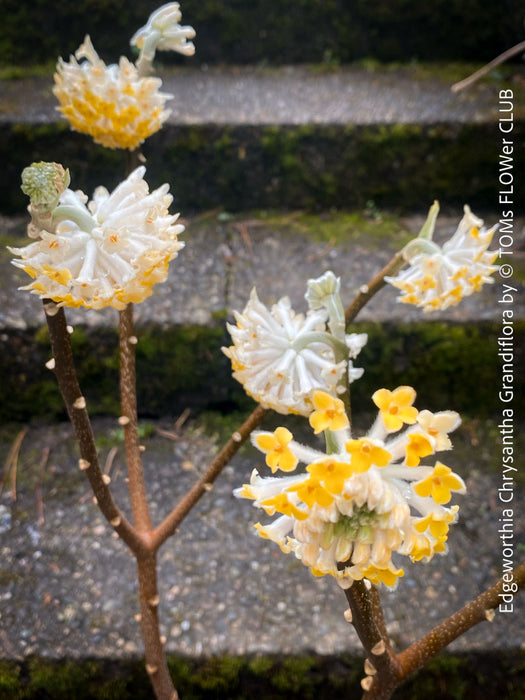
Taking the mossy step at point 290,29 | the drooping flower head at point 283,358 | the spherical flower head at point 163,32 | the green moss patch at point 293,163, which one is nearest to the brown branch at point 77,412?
the drooping flower head at point 283,358

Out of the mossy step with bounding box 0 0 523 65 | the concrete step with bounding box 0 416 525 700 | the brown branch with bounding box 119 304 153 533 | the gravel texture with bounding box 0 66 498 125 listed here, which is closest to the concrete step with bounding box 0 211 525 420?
the concrete step with bounding box 0 416 525 700

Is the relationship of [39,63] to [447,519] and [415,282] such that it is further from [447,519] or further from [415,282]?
[447,519]

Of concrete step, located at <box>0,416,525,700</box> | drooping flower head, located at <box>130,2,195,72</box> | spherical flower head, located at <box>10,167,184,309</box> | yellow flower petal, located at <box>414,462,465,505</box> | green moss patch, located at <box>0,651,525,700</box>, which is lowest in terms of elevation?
green moss patch, located at <box>0,651,525,700</box>

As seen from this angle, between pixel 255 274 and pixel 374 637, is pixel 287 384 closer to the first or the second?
pixel 374 637

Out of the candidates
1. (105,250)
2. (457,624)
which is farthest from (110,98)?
(457,624)

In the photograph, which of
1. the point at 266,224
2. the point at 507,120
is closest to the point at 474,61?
the point at 507,120

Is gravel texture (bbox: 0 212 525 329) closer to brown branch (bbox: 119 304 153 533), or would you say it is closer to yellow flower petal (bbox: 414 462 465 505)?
brown branch (bbox: 119 304 153 533)
